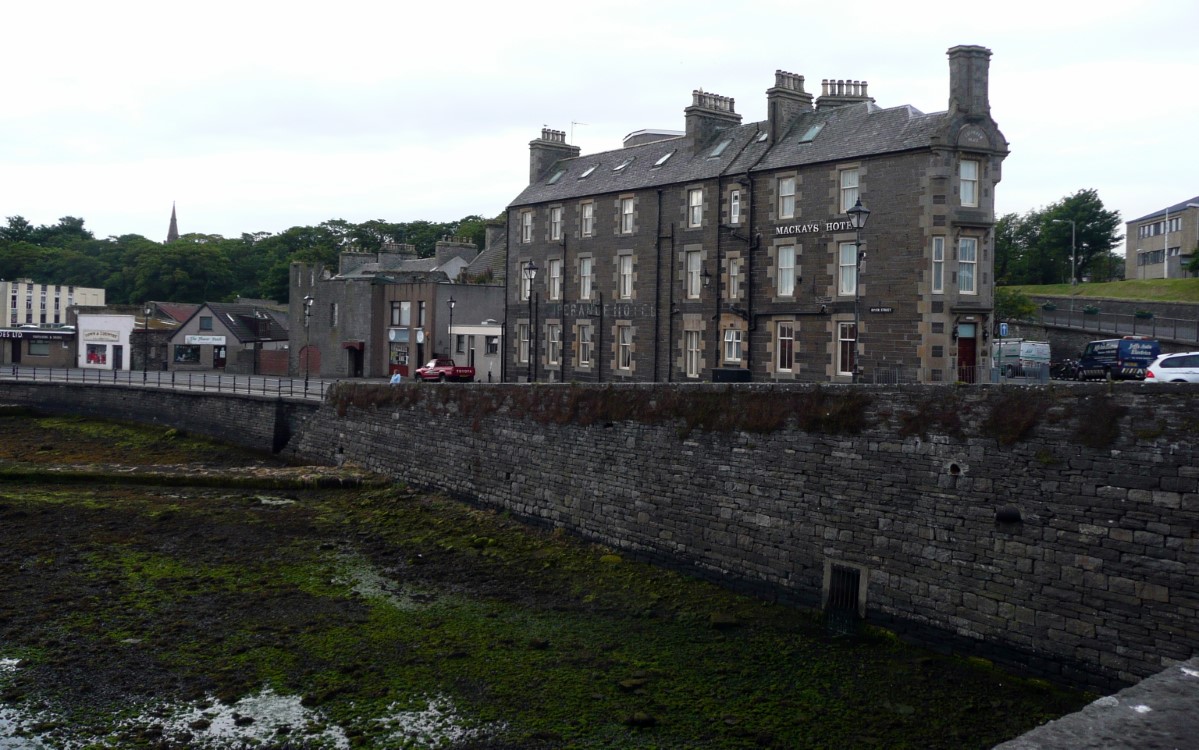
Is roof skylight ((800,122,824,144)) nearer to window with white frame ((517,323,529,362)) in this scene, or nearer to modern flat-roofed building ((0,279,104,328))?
window with white frame ((517,323,529,362))

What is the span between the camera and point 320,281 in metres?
60.2

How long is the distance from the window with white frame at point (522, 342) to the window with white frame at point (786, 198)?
14.7 m

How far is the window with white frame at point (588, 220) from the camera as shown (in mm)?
40125

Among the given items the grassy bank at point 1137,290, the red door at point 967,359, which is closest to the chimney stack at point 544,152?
the red door at point 967,359

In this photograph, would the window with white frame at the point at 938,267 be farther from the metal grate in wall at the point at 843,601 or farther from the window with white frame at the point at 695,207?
the metal grate in wall at the point at 843,601

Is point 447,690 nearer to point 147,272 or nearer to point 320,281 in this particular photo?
point 320,281

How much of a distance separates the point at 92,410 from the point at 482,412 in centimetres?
2914

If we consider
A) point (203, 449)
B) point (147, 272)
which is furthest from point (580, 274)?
point (147, 272)

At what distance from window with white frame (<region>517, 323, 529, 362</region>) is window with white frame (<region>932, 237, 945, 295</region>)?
65.6ft

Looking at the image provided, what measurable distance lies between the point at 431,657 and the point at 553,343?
26416 millimetres

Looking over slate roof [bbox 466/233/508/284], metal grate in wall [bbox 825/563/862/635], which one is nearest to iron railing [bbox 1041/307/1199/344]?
metal grate in wall [bbox 825/563/862/635]

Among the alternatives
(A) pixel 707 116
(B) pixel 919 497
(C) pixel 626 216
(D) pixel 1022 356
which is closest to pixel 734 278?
(C) pixel 626 216

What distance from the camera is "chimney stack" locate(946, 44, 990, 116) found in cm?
2842

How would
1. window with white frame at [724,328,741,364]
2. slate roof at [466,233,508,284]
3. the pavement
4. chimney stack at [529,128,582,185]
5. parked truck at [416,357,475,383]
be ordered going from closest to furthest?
the pavement, window with white frame at [724,328,741,364], parked truck at [416,357,475,383], chimney stack at [529,128,582,185], slate roof at [466,233,508,284]
